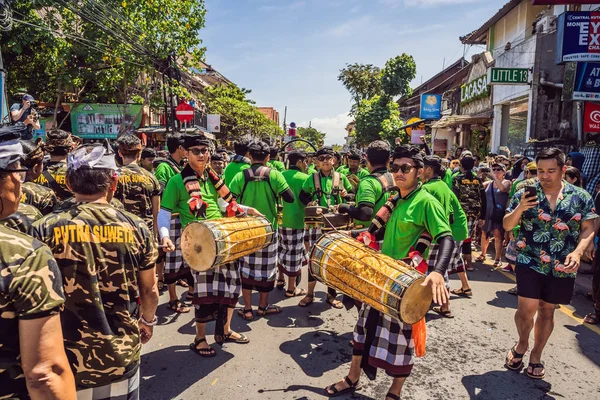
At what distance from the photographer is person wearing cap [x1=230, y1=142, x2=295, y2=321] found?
501cm

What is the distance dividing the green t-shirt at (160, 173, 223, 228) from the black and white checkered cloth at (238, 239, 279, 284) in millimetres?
882

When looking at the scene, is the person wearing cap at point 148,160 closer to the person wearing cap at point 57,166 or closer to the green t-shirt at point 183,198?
the person wearing cap at point 57,166

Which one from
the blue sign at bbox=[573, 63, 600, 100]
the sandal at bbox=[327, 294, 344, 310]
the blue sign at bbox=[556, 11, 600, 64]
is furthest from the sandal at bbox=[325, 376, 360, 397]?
the blue sign at bbox=[573, 63, 600, 100]

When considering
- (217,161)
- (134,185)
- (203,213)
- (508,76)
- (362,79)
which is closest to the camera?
(203,213)

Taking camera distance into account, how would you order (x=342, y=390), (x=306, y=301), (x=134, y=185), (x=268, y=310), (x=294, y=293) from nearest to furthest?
(x=342, y=390), (x=134, y=185), (x=268, y=310), (x=306, y=301), (x=294, y=293)

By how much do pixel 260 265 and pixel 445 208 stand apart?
7.56ft

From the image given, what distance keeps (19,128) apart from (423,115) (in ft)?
84.4

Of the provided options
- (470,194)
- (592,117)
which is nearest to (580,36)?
(592,117)

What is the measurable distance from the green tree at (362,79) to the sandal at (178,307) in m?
39.7

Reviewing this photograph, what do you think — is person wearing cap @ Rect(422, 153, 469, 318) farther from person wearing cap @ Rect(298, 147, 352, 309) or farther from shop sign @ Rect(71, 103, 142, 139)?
shop sign @ Rect(71, 103, 142, 139)

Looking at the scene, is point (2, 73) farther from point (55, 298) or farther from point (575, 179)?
point (575, 179)

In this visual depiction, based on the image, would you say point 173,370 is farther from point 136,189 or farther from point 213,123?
point 213,123

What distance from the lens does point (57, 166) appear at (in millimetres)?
4633

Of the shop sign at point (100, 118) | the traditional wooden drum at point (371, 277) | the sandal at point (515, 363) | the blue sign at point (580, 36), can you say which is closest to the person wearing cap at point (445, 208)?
the sandal at point (515, 363)
